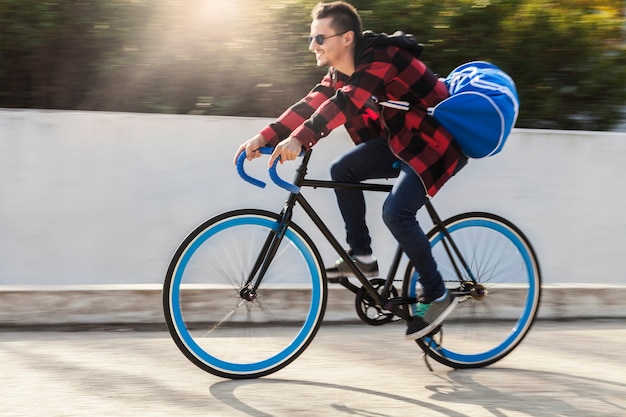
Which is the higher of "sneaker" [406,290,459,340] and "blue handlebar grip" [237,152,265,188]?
"blue handlebar grip" [237,152,265,188]

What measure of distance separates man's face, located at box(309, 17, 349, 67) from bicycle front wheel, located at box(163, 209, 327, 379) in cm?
81

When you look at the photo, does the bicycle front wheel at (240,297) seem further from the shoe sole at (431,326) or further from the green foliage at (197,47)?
the green foliage at (197,47)

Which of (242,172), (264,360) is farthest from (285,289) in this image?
(242,172)

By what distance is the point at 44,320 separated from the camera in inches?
206

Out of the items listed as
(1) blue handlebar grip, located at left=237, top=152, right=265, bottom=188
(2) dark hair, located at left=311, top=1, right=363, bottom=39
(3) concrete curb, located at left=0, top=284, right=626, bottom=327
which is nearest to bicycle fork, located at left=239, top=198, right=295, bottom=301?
(1) blue handlebar grip, located at left=237, top=152, right=265, bottom=188

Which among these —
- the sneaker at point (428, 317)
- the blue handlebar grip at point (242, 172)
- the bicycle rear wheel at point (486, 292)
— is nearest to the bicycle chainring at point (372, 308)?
the sneaker at point (428, 317)

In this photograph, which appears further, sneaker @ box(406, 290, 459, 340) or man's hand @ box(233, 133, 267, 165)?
sneaker @ box(406, 290, 459, 340)

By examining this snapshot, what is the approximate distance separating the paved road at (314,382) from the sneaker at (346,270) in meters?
0.48

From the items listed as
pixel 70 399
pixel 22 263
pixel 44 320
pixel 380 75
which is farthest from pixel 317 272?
pixel 22 263

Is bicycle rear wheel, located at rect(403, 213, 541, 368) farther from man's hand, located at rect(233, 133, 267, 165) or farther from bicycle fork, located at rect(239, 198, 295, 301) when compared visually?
man's hand, located at rect(233, 133, 267, 165)

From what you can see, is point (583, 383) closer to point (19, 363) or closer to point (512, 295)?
point (512, 295)

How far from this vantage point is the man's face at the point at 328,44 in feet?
13.1

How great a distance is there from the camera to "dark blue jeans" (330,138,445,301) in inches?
161

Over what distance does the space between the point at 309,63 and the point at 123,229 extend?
190 cm
